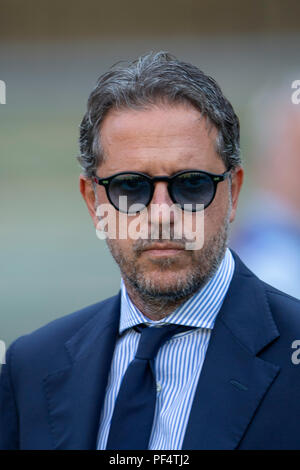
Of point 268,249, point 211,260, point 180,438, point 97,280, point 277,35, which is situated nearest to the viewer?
point 180,438

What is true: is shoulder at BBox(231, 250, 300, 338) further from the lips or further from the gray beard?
the lips

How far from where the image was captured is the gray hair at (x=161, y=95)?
1.97 metres

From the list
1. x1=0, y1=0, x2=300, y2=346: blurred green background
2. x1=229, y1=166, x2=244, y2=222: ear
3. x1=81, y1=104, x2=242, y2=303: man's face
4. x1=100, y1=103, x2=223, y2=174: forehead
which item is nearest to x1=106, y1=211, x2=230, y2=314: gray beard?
x1=81, y1=104, x2=242, y2=303: man's face

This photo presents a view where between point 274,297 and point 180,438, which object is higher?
point 274,297

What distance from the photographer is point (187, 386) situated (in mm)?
1885

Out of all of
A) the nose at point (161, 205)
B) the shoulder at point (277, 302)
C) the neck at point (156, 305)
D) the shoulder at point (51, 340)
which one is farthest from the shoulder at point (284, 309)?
the shoulder at point (51, 340)

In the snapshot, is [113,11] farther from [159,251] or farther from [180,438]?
[180,438]

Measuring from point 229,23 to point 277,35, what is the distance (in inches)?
12.3

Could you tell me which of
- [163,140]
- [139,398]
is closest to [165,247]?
[163,140]

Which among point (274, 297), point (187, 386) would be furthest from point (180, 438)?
point (274, 297)

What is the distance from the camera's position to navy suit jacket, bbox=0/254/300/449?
1748 millimetres

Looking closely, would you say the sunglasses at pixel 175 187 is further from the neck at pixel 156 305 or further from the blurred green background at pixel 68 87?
the blurred green background at pixel 68 87

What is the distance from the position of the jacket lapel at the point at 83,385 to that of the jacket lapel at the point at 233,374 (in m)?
0.30

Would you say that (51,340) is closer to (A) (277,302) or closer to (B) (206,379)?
(B) (206,379)
